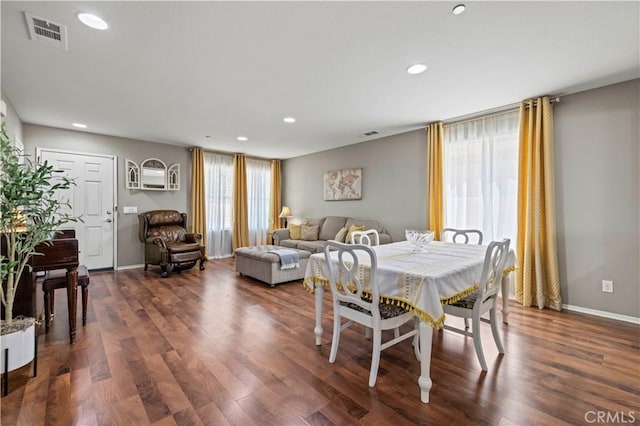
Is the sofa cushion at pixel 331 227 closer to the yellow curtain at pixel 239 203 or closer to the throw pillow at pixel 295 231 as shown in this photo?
the throw pillow at pixel 295 231

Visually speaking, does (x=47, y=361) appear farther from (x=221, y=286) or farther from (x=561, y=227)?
(x=561, y=227)

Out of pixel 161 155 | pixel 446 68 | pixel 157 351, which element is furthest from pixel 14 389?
pixel 161 155

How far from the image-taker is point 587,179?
308cm

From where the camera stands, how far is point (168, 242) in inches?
199

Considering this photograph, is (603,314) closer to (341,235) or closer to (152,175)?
(341,235)

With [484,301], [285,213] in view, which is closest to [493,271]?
[484,301]

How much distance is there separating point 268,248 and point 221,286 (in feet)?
3.10

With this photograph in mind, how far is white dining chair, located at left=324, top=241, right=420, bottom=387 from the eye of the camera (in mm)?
1782

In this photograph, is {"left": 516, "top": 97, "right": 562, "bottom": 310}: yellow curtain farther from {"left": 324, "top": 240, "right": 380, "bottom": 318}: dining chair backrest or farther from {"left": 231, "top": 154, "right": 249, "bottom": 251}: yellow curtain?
{"left": 231, "top": 154, "right": 249, "bottom": 251}: yellow curtain

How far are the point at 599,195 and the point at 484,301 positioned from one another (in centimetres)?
214

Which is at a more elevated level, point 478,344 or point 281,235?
point 281,235

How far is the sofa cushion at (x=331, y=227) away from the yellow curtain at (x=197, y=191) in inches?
101

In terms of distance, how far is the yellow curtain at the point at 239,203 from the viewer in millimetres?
6605

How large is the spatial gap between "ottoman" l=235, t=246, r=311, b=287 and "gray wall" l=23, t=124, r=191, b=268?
2224 mm
